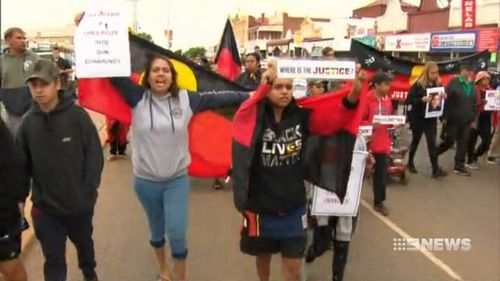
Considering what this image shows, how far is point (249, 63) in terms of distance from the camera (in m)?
8.91

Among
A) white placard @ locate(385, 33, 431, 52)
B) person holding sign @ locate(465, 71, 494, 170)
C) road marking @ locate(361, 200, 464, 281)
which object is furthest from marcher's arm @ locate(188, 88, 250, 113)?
white placard @ locate(385, 33, 431, 52)

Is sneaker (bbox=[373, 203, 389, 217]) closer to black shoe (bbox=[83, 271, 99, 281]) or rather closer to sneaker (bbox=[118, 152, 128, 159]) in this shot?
black shoe (bbox=[83, 271, 99, 281])

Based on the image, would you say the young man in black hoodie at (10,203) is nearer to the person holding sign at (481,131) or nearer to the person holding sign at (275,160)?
the person holding sign at (275,160)

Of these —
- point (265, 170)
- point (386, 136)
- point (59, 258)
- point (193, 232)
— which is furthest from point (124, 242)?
point (386, 136)

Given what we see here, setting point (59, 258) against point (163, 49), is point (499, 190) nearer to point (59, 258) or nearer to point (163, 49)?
point (163, 49)

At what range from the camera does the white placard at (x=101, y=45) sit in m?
4.12

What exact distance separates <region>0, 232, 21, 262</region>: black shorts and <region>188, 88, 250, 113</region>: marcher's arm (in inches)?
61.2

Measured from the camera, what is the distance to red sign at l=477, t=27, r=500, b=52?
761 inches

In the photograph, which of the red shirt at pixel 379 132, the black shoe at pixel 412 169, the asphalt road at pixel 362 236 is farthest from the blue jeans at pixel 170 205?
the black shoe at pixel 412 169

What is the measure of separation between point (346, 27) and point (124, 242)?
40122 mm

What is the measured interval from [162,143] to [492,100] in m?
7.90

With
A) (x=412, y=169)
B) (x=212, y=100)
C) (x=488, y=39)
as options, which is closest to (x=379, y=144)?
(x=412, y=169)

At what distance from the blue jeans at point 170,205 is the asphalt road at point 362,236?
76cm

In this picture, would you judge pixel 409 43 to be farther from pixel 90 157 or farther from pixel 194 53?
pixel 90 157
